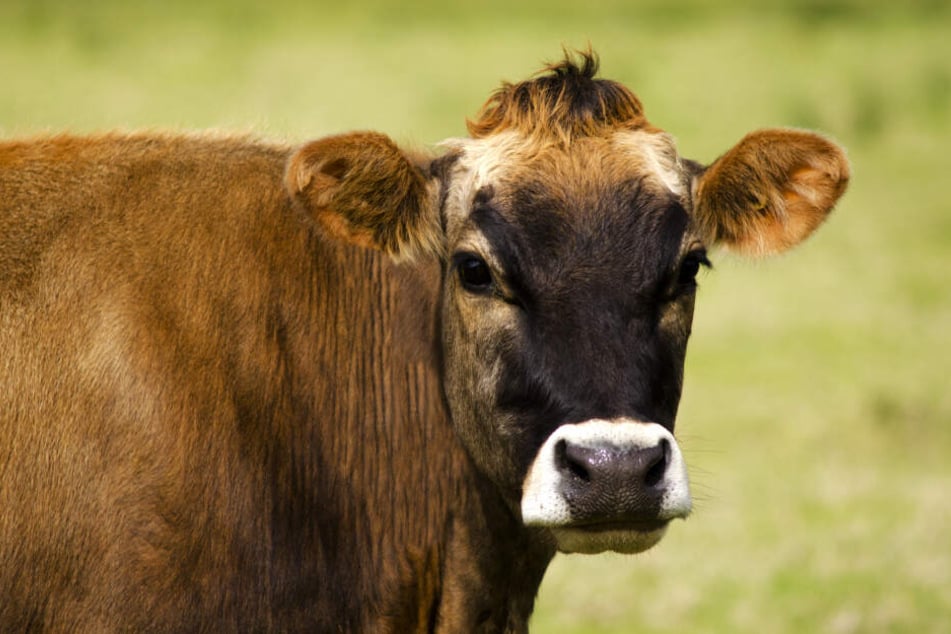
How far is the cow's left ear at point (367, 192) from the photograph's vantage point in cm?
513

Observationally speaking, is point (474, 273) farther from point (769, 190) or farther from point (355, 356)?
point (769, 190)

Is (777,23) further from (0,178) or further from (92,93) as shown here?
(0,178)

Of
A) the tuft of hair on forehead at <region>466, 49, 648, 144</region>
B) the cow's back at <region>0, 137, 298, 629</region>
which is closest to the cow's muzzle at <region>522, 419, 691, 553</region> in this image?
the cow's back at <region>0, 137, 298, 629</region>

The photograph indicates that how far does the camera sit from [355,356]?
18.2ft

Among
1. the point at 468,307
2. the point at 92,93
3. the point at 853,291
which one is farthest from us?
the point at 92,93

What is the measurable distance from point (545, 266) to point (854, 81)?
24.6 m

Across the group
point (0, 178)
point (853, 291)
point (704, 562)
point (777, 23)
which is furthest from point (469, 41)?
point (0, 178)

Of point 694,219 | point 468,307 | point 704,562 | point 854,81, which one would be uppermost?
point 854,81

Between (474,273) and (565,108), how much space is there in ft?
2.55

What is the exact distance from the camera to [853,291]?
17953 millimetres

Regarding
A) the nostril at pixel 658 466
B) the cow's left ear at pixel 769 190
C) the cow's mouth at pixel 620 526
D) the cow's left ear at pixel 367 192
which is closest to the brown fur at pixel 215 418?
the cow's left ear at pixel 367 192

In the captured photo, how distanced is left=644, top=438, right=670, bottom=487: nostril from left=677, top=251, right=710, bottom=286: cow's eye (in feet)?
2.72

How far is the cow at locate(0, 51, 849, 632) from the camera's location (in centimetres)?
477

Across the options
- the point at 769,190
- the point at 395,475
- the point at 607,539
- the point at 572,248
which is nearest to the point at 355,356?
the point at 395,475
